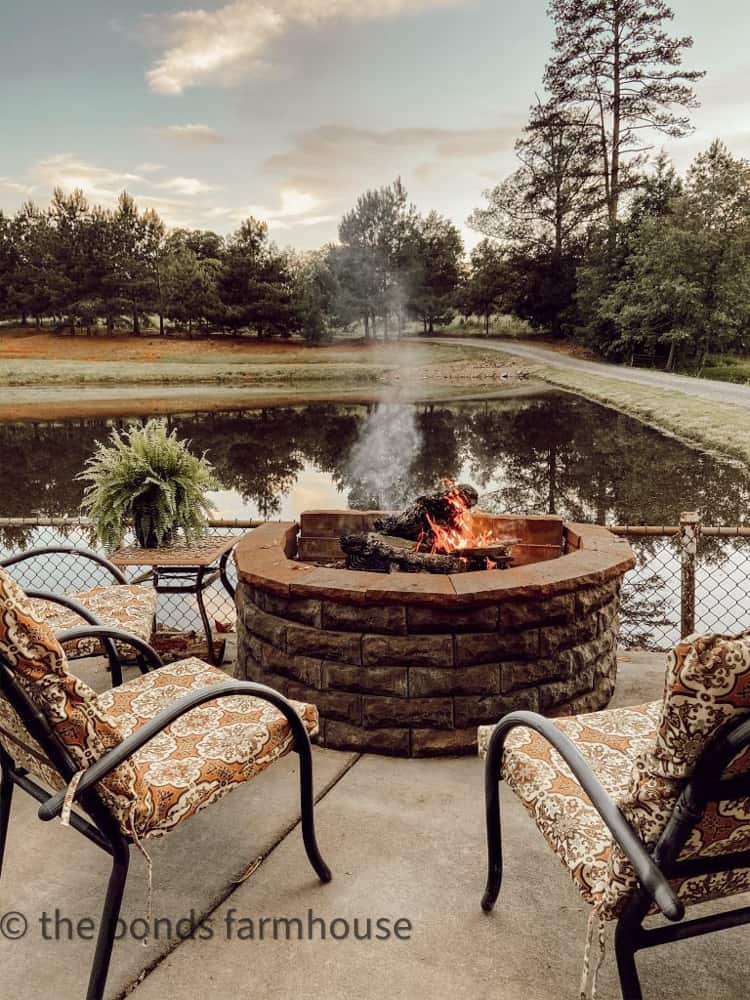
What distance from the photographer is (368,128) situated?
96.6 feet

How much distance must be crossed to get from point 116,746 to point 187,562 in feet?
6.62

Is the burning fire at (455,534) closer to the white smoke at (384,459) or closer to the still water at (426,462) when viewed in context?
the white smoke at (384,459)

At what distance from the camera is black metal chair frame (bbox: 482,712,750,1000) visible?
3.67ft

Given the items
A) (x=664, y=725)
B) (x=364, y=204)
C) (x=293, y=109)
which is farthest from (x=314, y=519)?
(x=364, y=204)

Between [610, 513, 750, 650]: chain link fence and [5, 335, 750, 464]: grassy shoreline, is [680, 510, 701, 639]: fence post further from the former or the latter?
[5, 335, 750, 464]: grassy shoreline

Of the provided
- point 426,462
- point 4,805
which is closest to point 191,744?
point 4,805

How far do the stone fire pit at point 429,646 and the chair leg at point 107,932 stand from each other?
1274mm

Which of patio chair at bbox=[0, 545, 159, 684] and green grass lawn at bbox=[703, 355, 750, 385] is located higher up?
green grass lawn at bbox=[703, 355, 750, 385]

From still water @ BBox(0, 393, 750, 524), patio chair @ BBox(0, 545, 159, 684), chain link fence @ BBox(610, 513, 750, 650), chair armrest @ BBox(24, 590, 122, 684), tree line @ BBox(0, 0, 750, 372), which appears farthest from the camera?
tree line @ BBox(0, 0, 750, 372)

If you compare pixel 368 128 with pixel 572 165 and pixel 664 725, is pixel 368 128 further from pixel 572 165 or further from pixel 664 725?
pixel 664 725

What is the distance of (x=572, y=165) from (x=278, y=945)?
36791mm

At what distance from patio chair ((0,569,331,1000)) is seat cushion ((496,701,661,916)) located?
618 mm

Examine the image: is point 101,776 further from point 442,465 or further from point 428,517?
point 442,465

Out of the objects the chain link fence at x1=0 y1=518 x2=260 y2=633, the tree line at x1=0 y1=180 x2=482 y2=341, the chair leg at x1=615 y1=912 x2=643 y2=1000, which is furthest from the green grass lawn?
the chair leg at x1=615 y1=912 x2=643 y2=1000
